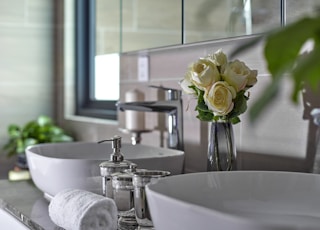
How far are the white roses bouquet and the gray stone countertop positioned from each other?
Answer: 0.41m

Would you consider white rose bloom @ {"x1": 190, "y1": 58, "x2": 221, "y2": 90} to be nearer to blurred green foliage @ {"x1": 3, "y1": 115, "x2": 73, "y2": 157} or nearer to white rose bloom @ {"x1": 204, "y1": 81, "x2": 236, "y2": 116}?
white rose bloom @ {"x1": 204, "y1": 81, "x2": 236, "y2": 116}

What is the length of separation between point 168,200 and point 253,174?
34 cm

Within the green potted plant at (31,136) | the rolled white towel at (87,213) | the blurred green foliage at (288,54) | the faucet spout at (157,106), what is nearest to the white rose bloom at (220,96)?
the rolled white towel at (87,213)

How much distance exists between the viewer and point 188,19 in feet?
5.18

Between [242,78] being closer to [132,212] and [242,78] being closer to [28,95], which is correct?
[132,212]

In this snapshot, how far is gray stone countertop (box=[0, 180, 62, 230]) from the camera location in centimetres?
117

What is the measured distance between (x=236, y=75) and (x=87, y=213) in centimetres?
41

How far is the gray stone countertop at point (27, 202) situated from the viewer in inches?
46.0

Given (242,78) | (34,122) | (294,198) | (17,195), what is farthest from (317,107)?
(34,122)

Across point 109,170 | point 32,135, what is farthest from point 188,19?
point 32,135

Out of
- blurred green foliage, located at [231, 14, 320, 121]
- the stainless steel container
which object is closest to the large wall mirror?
the stainless steel container

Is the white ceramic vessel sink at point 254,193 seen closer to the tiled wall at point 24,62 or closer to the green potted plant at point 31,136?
the green potted plant at point 31,136

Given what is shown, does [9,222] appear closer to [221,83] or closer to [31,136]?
[221,83]

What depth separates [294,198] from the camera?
95cm
